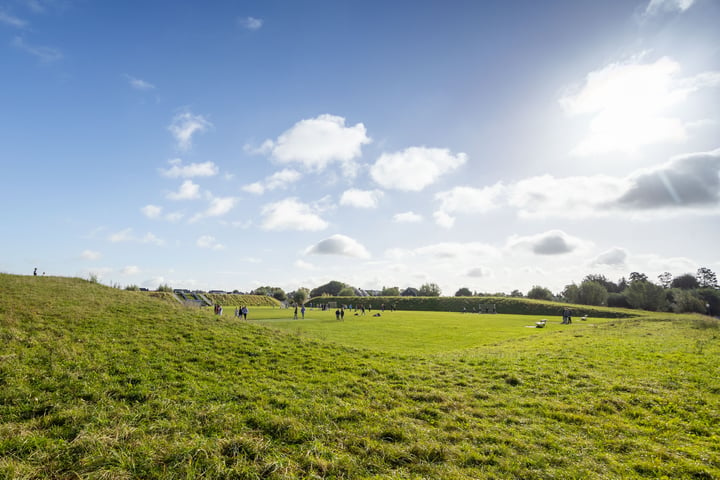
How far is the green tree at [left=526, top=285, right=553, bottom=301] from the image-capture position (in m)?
139

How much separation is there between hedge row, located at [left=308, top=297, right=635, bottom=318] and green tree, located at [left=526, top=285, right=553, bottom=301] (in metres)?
43.1

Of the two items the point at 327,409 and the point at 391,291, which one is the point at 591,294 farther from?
the point at 327,409

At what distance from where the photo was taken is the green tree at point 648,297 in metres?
107

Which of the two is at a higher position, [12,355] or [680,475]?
[12,355]

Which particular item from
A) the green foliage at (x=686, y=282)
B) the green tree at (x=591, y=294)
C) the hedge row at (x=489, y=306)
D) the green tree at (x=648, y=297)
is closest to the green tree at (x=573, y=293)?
the green tree at (x=591, y=294)

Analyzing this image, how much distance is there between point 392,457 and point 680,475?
581cm

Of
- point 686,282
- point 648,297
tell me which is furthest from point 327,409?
point 686,282

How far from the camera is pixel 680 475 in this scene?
6781 mm

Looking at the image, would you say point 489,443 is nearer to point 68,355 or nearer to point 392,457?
point 392,457

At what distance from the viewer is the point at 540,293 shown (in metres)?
141

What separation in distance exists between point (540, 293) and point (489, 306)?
53.1 meters

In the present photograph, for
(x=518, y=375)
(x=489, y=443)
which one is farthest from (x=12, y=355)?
(x=518, y=375)

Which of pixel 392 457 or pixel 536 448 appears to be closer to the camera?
pixel 392 457

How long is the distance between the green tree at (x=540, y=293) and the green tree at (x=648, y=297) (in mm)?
29703
